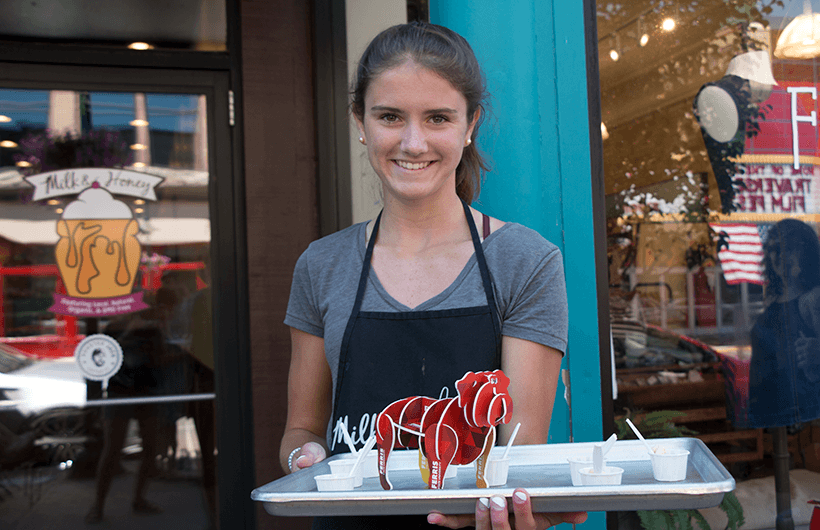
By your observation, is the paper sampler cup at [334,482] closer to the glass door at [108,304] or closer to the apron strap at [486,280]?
the apron strap at [486,280]

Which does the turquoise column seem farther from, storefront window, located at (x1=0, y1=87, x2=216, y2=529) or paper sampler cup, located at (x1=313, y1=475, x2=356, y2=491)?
storefront window, located at (x1=0, y1=87, x2=216, y2=529)

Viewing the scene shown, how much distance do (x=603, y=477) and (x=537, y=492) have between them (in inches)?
4.8

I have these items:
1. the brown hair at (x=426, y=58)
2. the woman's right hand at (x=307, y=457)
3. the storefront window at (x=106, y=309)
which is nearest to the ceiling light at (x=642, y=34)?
the brown hair at (x=426, y=58)

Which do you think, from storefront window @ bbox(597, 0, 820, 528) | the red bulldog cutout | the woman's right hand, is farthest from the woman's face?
storefront window @ bbox(597, 0, 820, 528)

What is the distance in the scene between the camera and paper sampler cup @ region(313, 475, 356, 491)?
973 millimetres

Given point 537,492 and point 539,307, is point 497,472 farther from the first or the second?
point 539,307

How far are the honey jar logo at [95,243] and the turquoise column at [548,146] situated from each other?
83.6 inches

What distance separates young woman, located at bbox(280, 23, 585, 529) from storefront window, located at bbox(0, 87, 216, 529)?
6.82ft

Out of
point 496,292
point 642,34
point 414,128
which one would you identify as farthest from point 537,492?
point 642,34

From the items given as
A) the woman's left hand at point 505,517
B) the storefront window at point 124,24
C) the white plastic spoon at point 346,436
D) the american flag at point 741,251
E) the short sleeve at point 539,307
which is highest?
the storefront window at point 124,24

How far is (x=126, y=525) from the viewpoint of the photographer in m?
3.06

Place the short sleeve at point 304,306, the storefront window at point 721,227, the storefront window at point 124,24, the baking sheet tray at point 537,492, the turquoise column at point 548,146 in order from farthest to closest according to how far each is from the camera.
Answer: the storefront window at point 124,24, the storefront window at point 721,227, the turquoise column at point 548,146, the short sleeve at point 304,306, the baking sheet tray at point 537,492

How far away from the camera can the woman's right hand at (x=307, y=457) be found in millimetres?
1135

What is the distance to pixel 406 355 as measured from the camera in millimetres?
1191
